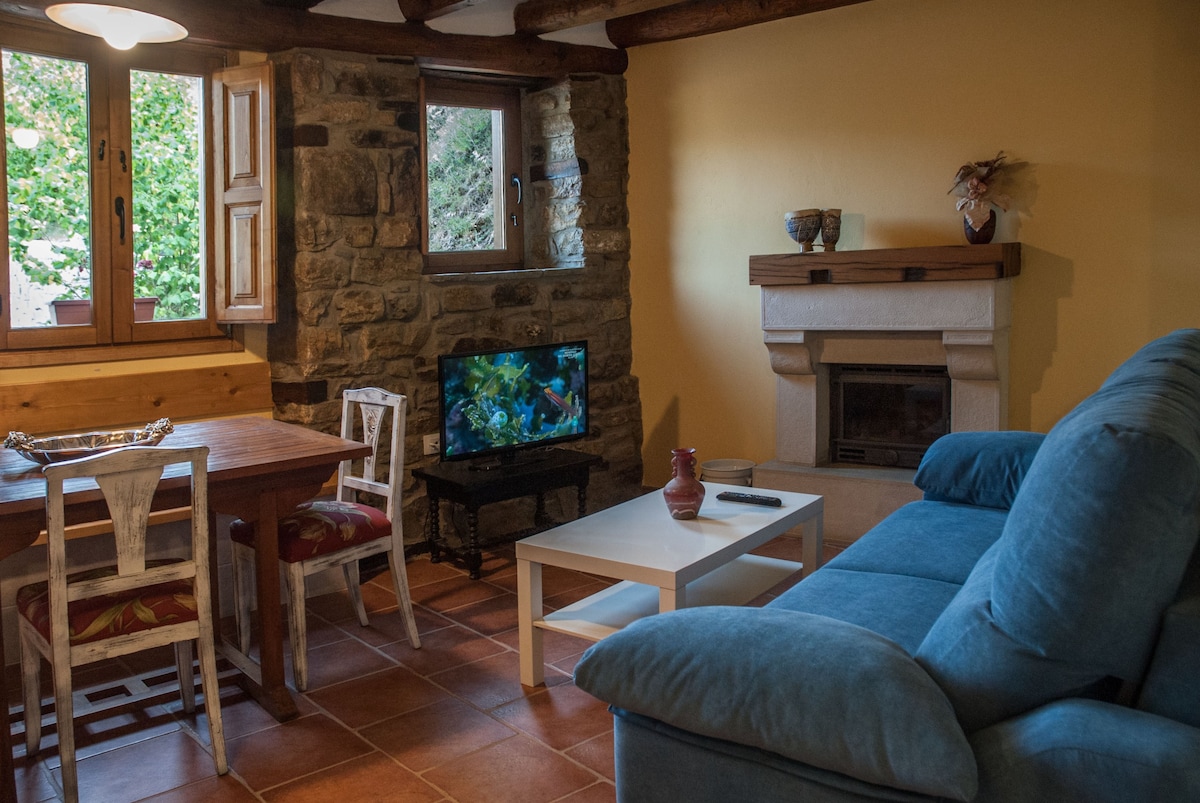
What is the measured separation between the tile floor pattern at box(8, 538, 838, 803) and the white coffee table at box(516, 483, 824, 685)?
0.23 m

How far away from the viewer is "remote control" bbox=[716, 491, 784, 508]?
3.46 m

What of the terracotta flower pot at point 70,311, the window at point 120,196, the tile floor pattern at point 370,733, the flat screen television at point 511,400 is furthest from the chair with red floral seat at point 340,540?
the terracotta flower pot at point 70,311

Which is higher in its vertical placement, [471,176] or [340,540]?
[471,176]

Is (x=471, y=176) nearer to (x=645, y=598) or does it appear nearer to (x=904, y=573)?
(x=645, y=598)

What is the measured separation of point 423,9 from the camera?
4332 millimetres

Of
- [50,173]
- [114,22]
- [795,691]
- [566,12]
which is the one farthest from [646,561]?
[566,12]

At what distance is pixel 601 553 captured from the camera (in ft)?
9.59

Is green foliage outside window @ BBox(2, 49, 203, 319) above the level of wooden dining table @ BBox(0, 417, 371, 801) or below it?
above

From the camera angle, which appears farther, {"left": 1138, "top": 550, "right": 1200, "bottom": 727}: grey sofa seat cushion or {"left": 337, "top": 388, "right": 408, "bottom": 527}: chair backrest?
{"left": 337, "top": 388, "right": 408, "bottom": 527}: chair backrest

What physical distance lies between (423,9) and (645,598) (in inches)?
105

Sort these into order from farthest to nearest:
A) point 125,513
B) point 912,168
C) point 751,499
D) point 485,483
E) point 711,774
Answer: point 912,168
point 485,483
point 751,499
point 125,513
point 711,774

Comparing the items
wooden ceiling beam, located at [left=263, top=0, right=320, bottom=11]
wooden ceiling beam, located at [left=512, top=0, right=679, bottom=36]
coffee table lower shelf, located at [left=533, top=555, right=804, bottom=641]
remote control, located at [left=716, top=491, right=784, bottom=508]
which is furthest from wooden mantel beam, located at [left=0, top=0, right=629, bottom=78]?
coffee table lower shelf, located at [left=533, top=555, right=804, bottom=641]

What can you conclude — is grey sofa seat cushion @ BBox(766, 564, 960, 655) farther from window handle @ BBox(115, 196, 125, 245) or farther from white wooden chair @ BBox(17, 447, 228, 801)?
window handle @ BBox(115, 196, 125, 245)

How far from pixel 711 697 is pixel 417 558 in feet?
9.94
